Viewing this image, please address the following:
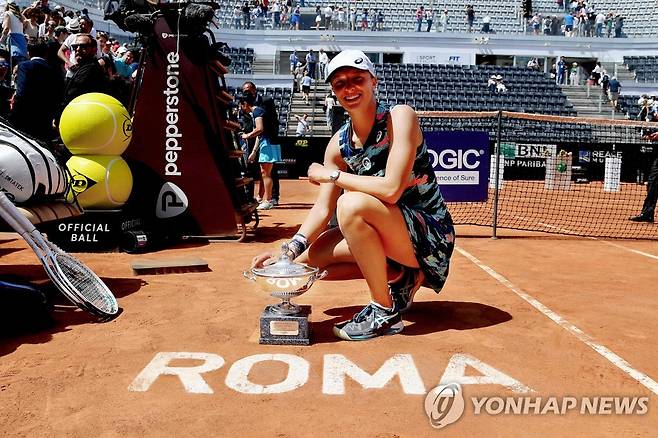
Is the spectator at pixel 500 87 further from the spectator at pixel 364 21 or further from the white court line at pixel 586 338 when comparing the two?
the white court line at pixel 586 338

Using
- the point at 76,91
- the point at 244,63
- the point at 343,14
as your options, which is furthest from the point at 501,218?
the point at 343,14

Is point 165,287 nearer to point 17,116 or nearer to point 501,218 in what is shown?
point 17,116

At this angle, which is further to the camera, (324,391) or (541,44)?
(541,44)

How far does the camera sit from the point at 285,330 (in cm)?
371

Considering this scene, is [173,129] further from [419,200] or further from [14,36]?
[14,36]

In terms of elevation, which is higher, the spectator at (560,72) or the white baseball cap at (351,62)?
the spectator at (560,72)

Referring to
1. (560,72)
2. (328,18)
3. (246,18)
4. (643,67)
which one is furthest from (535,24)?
(246,18)

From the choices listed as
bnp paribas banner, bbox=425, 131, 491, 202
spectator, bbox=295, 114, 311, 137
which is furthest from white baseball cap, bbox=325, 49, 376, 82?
spectator, bbox=295, 114, 311, 137

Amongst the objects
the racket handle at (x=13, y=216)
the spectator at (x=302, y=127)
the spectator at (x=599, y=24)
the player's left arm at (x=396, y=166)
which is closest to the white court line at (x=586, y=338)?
the player's left arm at (x=396, y=166)

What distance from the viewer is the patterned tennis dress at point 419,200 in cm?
383

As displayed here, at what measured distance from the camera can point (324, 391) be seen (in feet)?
9.89

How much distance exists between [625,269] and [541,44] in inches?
1249

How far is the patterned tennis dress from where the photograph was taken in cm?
383

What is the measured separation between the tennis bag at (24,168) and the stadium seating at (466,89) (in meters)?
24.2
